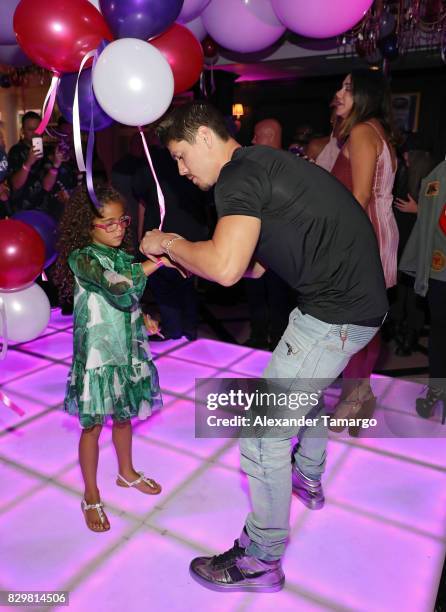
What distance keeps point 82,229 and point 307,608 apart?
4.86 ft

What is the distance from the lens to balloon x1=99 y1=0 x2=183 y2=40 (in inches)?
80.5

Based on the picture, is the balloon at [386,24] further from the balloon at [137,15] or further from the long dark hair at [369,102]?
the balloon at [137,15]

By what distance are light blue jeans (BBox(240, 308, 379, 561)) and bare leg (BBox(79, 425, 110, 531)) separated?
0.61 meters

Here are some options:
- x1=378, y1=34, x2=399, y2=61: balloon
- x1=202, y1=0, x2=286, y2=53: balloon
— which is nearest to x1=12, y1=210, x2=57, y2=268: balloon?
x1=202, y1=0, x2=286, y2=53: balloon

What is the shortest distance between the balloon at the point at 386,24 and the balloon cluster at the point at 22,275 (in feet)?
12.6

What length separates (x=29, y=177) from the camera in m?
4.15

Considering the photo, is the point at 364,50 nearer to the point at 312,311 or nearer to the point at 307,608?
the point at 312,311

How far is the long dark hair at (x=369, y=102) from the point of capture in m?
2.41

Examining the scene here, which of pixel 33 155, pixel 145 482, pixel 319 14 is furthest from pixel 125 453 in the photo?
pixel 319 14

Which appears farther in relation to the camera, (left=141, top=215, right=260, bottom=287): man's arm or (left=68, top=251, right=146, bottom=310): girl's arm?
(left=68, top=251, right=146, bottom=310): girl's arm

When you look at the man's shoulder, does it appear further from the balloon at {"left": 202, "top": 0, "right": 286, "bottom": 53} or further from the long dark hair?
the balloon at {"left": 202, "top": 0, "right": 286, "bottom": 53}

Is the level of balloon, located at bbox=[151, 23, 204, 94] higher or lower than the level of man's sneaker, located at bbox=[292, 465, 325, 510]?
higher

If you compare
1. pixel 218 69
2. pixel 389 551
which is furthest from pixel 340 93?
pixel 218 69

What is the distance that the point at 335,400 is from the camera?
119 inches
